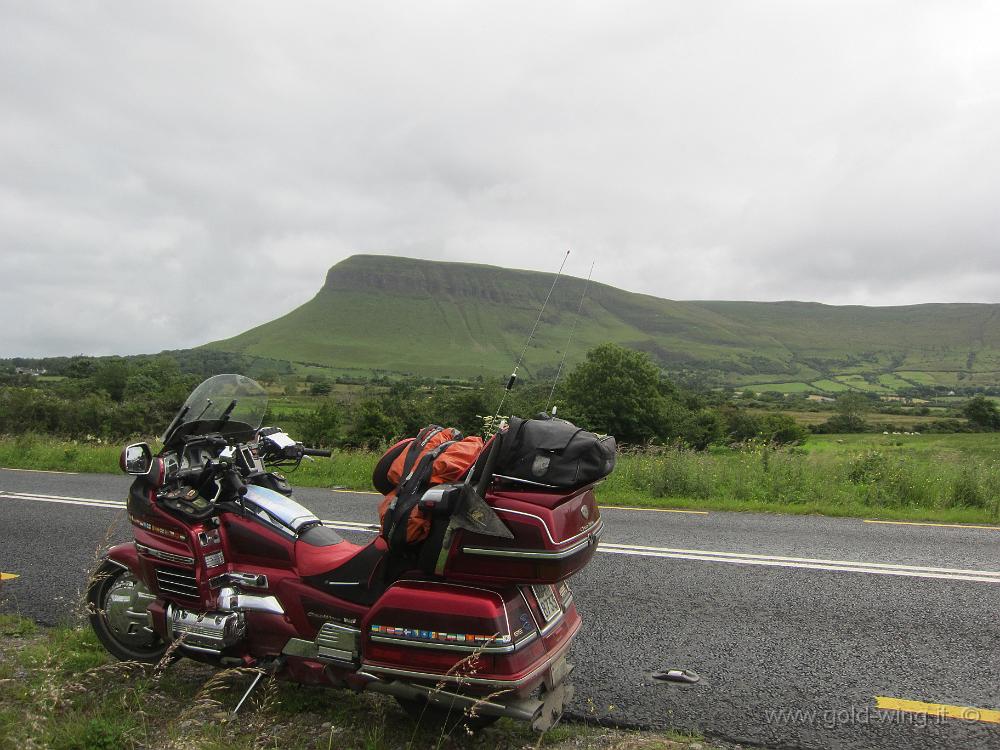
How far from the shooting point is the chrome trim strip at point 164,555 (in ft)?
13.4

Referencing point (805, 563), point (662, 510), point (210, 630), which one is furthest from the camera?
point (662, 510)

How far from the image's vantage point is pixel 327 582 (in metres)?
3.79

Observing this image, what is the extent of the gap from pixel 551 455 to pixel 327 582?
58.0 inches

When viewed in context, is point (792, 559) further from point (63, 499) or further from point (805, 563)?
point (63, 499)

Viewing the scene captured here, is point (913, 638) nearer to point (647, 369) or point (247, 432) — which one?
point (247, 432)

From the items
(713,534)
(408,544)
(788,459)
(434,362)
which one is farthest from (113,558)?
(434,362)

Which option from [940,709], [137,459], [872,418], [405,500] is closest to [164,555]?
[137,459]

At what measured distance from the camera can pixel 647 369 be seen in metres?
54.5

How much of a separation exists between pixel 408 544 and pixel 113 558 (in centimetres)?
232

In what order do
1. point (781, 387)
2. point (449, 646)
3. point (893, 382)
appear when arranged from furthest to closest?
point (893, 382) < point (781, 387) < point (449, 646)

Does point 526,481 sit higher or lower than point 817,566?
higher

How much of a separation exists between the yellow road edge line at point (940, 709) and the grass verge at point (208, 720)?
45.2 inches

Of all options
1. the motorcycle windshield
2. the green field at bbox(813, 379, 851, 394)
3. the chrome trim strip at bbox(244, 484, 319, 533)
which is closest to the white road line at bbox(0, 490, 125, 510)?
the motorcycle windshield

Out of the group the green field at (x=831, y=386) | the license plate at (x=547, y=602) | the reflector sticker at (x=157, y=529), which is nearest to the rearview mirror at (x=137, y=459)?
the reflector sticker at (x=157, y=529)
